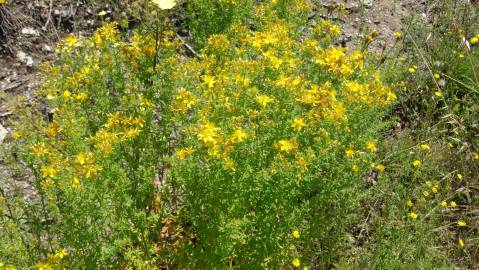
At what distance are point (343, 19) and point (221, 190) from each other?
3419mm

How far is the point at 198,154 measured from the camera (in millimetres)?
2514

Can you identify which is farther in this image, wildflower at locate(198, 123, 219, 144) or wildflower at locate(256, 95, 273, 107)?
wildflower at locate(256, 95, 273, 107)

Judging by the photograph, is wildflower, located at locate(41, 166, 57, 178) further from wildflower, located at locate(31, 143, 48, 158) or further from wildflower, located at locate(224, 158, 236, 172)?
wildflower, located at locate(224, 158, 236, 172)

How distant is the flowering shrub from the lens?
95.3 inches

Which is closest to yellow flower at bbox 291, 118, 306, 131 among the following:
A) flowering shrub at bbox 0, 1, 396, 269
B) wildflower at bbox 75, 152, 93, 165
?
flowering shrub at bbox 0, 1, 396, 269

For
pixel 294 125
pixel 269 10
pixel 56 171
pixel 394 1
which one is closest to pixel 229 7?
pixel 269 10

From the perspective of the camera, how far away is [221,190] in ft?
8.23

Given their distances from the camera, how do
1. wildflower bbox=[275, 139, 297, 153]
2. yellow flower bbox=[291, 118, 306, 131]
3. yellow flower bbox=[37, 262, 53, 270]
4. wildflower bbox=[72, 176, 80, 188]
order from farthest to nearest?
yellow flower bbox=[291, 118, 306, 131] → wildflower bbox=[275, 139, 297, 153] → yellow flower bbox=[37, 262, 53, 270] → wildflower bbox=[72, 176, 80, 188]

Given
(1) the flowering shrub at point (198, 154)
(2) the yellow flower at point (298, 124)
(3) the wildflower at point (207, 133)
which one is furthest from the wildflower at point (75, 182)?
(2) the yellow flower at point (298, 124)

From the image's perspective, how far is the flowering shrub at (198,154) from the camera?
2.42 metres

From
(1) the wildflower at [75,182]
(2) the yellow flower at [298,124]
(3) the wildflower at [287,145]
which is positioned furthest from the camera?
(2) the yellow flower at [298,124]

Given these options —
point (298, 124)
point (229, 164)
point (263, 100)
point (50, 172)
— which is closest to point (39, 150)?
point (50, 172)

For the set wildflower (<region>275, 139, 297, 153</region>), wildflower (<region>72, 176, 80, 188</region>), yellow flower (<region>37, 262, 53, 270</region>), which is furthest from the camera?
wildflower (<region>275, 139, 297, 153</region>)

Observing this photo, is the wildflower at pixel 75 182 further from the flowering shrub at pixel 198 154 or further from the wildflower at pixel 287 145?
the wildflower at pixel 287 145
